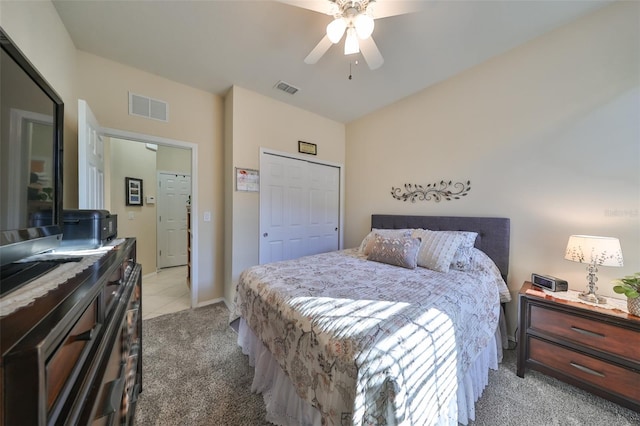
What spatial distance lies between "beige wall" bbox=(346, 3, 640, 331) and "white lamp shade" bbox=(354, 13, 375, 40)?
5.25ft

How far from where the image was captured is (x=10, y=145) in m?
0.78

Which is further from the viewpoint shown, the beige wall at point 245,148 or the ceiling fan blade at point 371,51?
the beige wall at point 245,148

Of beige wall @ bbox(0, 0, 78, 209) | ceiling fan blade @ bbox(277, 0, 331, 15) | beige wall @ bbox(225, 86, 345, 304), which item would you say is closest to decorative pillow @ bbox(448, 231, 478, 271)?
ceiling fan blade @ bbox(277, 0, 331, 15)

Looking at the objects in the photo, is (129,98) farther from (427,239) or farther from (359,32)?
(427,239)

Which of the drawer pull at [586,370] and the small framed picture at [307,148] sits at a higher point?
the small framed picture at [307,148]

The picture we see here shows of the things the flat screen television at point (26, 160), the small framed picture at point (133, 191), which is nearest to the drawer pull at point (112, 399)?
the flat screen television at point (26, 160)

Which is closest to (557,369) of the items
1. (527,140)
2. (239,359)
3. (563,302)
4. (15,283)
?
(563,302)

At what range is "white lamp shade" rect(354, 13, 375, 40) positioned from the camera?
1441 millimetres

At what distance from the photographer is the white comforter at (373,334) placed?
2.92 ft

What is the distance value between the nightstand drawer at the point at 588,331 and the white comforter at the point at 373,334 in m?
0.28

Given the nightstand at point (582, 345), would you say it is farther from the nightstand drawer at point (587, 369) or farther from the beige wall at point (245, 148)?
the beige wall at point (245, 148)

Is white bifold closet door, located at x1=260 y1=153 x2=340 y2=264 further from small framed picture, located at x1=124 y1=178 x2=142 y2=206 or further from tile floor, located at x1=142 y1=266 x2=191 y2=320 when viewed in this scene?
small framed picture, located at x1=124 y1=178 x2=142 y2=206

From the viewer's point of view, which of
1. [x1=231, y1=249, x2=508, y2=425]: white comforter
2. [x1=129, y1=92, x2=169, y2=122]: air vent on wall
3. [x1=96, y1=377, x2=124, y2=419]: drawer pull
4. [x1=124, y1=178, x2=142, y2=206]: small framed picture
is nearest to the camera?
[x1=96, y1=377, x2=124, y2=419]: drawer pull

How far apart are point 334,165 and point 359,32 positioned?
2.28 meters
